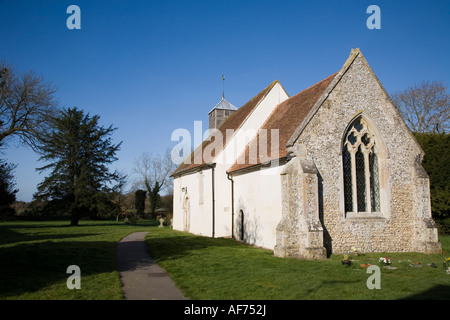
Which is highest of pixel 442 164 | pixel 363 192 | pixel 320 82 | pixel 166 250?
pixel 320 82

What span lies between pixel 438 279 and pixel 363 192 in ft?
19.3

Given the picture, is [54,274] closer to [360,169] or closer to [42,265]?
[42,265]

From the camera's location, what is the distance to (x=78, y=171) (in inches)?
1529

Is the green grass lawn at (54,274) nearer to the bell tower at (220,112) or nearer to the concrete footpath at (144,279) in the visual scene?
the concrete footpath at (144,279)

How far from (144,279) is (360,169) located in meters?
10.6

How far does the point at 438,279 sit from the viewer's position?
9.31 m

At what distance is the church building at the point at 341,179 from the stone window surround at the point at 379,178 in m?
0.04

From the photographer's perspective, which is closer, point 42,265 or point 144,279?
point 144,279

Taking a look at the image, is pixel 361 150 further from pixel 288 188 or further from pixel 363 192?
pixel 288 188

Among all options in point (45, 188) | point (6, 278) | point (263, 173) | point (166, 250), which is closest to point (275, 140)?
point (263, 173)

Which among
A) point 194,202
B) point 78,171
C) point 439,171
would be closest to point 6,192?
point 78,171

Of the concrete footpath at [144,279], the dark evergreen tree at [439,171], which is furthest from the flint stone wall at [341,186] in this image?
the dark evergreen tree at [439,171]

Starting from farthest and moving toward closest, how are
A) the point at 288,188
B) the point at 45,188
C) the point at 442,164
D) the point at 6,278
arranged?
1. the point at 45,188
2. the point at 442,164
3. the point at 288,188
4. the point at 6,278

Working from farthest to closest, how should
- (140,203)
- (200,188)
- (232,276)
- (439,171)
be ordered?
1. (140,203)
2. (200,188)
3. (439,171)
4. (232,276)
